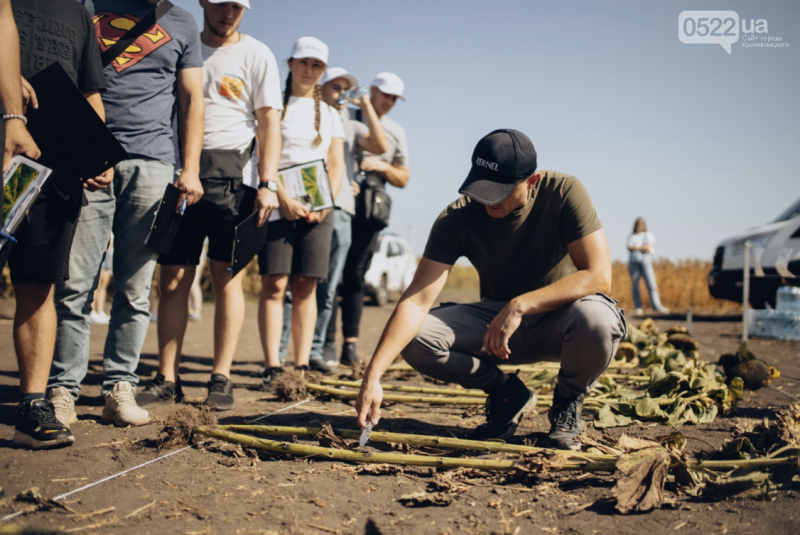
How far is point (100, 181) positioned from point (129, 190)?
11.2 inches

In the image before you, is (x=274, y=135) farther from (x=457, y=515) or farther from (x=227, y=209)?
(x=457, y=515)

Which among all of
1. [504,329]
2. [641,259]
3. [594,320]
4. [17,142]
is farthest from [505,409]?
[641,259]

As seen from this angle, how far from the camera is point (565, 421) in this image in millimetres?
3115

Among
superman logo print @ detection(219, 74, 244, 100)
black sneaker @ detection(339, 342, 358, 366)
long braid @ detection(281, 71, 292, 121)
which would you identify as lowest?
black sneaker @ detection(339, 342, 358, 366)

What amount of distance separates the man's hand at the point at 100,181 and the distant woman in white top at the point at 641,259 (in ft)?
42.6

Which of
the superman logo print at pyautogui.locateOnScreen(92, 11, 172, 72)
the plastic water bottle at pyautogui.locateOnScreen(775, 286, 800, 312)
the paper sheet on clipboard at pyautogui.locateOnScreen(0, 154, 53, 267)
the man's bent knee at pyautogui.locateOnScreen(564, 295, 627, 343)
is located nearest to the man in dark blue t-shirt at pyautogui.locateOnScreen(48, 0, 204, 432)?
the superman logo print at pyautogui.locateOnScreen(92, 11, 172, 72)

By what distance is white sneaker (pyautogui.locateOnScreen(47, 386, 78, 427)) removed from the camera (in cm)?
333

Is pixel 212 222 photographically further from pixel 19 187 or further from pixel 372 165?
pixel 372 165

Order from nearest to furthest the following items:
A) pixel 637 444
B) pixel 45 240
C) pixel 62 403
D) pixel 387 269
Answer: pixel 637 444 < pixel 45 240 < pixel 62 403 < pixel 387 269

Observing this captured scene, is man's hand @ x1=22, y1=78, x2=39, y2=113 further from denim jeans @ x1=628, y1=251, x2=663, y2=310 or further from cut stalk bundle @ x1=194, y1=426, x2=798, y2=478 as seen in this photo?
denim jeans @ x1=628, y1=251, x2=663, y2=310

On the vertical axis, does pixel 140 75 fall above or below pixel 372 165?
above

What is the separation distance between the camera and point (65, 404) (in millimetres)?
3375

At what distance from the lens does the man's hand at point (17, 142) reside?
2.76m

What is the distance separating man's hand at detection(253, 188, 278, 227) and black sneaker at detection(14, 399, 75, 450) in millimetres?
1660
